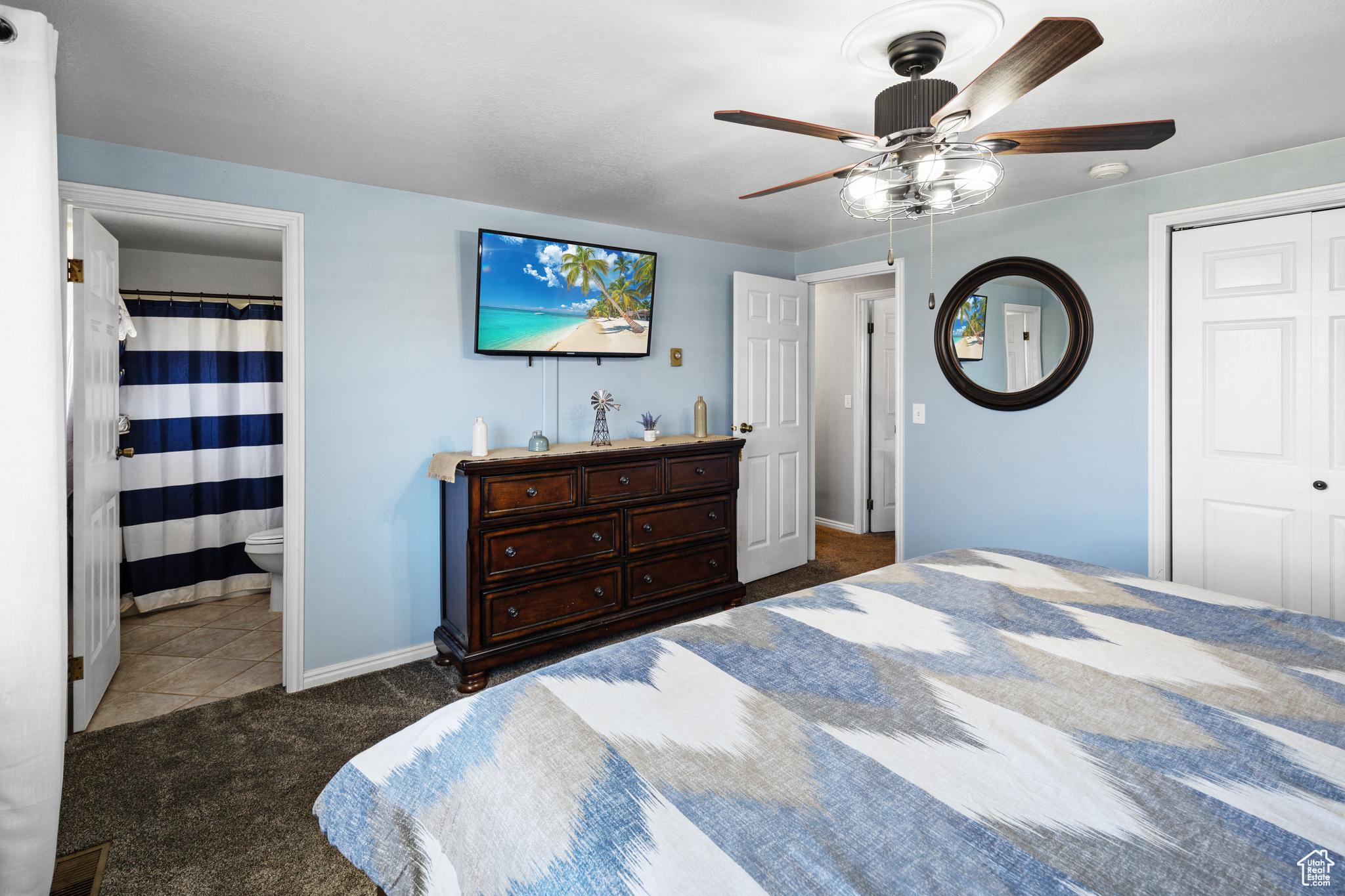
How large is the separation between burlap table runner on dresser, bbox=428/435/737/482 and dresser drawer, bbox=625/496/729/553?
0.34m

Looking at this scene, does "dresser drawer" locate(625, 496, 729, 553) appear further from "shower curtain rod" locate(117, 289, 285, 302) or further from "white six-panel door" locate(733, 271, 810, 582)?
"shower curtain rod" locate(117, 289, 285, 302)

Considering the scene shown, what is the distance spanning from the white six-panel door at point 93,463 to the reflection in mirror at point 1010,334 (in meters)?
4.06

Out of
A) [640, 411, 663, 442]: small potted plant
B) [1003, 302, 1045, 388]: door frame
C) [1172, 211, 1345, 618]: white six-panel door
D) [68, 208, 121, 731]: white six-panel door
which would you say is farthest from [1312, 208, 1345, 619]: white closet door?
[68, 208, 121, 731]: white six-panel door

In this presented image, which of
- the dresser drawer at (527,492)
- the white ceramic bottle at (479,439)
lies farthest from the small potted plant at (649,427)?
the white ceramic bottle at (479,439)

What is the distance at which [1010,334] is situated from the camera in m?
3.48

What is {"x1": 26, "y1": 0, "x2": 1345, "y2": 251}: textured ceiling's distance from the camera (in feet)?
5.35

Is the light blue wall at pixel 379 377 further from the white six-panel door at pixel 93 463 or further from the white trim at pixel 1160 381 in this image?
the white trim at pixel 1160 381

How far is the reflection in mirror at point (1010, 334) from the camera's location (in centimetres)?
333

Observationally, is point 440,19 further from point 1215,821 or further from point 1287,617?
point 1287,617

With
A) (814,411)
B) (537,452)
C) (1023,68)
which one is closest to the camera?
(1023,68)

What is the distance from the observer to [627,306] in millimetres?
3660

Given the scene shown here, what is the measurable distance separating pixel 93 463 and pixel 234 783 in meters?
1.41

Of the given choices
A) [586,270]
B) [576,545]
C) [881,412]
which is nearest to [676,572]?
[576,545]

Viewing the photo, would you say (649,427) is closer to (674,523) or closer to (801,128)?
(674,523)
